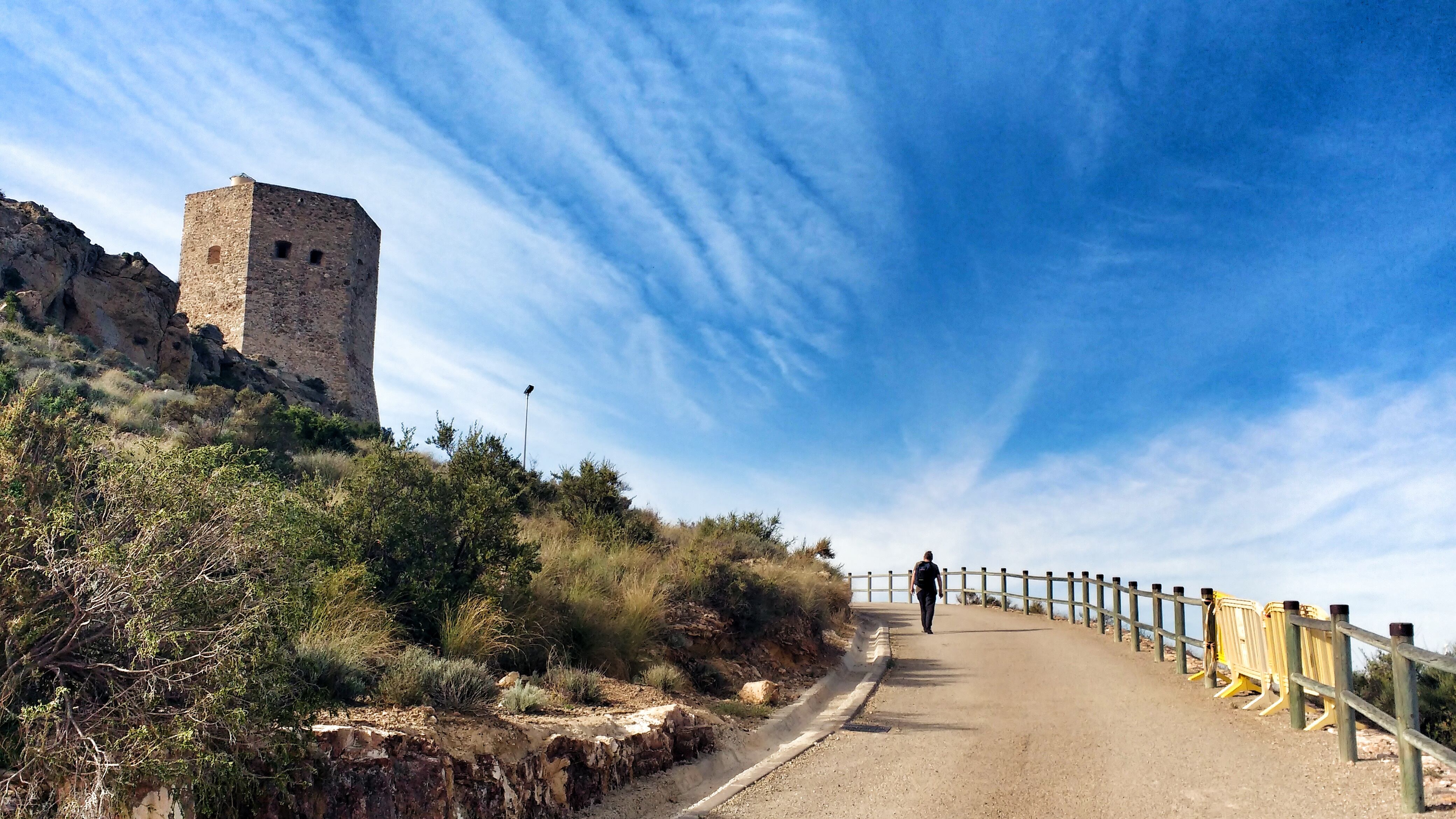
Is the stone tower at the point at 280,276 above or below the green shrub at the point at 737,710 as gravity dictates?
above

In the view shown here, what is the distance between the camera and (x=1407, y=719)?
654cm

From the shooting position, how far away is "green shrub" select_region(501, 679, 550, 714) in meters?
7.07

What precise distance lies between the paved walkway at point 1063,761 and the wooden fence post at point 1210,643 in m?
0.28

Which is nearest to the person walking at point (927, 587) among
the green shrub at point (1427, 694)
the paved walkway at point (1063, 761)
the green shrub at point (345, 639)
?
the paved walkway at point (1063, 761)

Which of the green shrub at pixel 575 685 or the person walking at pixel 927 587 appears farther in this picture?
the person walking at pixel 927 587

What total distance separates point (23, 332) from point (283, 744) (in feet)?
63.6

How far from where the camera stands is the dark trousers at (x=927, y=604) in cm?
1836

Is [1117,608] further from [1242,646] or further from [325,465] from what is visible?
[325,465]

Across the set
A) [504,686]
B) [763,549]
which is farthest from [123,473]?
[763,549]

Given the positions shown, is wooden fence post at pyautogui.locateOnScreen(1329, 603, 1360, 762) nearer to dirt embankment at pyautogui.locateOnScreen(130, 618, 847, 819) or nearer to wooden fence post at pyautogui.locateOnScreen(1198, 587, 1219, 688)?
wooden fence post at pyautogui.locateOnScreen(1198, 587, 1219, 688)

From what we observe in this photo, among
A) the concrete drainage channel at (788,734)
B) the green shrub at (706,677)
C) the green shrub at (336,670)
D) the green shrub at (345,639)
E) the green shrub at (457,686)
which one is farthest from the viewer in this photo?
the green shrub at (706,677)

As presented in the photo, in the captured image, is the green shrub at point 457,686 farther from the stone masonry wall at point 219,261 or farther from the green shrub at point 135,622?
the stone masonry wall at point 219,261

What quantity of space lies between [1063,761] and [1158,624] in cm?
704

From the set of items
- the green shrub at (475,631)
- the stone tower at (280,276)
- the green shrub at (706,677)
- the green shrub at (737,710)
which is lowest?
the green shrub at (737,710)
